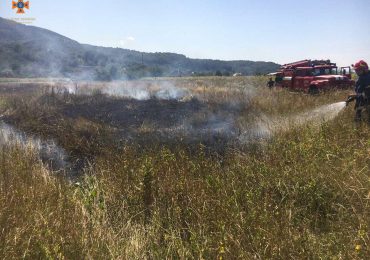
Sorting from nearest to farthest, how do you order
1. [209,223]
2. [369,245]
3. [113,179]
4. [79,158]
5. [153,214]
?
1. [369,245]
2. [209,223]
3. [153,214]
4. [113,179]
5. [79,158]

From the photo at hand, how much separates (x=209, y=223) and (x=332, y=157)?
2.27m

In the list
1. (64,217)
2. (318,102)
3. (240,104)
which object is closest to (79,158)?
(64,217)

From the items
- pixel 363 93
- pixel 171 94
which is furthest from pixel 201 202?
pixel 171 94

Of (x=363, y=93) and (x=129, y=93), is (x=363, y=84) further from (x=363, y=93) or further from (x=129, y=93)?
(x=129, y=93)

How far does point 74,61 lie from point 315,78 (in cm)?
3337

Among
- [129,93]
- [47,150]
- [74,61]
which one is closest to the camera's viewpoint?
Answer: [47,150]

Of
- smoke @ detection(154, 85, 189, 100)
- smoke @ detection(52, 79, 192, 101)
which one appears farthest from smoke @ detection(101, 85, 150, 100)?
smoke @ detection(154, 85, 189, 100)

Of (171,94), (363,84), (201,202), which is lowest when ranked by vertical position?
(201,202)

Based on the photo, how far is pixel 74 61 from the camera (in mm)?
41125

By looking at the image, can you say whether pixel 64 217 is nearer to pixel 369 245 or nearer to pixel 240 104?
pixel 369 245

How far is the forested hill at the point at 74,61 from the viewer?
37375 millimetres

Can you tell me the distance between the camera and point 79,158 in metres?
6.05

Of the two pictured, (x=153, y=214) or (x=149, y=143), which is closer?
(x=153, y=214)

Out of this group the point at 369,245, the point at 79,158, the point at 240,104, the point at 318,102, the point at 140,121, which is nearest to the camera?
the point at 369,245
